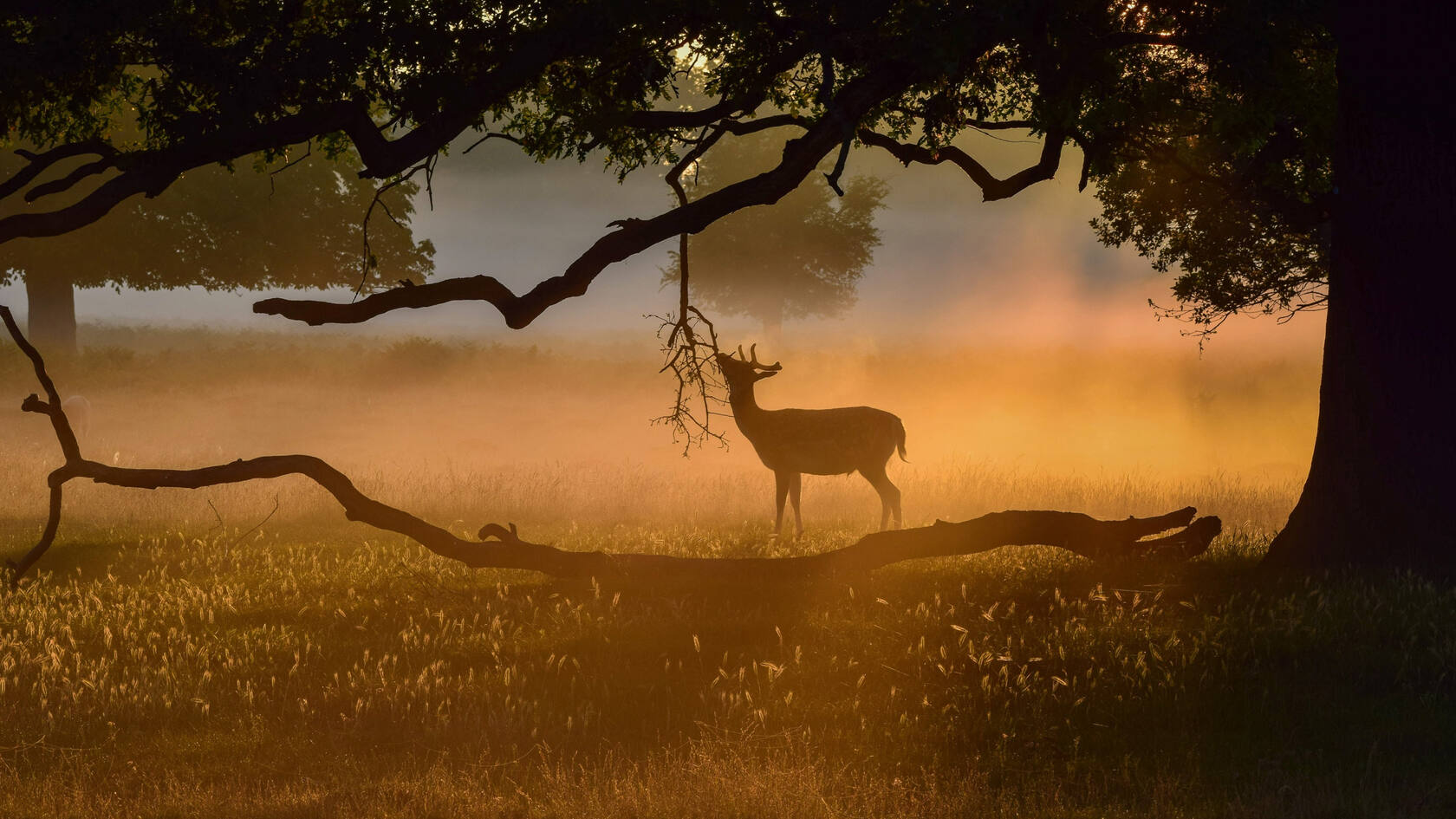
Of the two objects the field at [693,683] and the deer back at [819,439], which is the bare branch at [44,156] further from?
A: the deer back at [819,439]

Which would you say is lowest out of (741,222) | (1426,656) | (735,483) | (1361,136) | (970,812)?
(970,812)

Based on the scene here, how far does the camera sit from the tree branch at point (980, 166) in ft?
40.9

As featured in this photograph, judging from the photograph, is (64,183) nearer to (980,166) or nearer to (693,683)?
(693,683)

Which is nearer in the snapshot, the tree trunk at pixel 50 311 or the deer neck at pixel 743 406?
the deer neck at pixel 743 406

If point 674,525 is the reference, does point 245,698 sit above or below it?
below

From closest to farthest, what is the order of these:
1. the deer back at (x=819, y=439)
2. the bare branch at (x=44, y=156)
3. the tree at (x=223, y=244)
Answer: the bare branch at (x=44, y=156)
the deer back at (x=819, y=439)
the tree at (x=223, y=244)

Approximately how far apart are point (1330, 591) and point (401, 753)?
775cm

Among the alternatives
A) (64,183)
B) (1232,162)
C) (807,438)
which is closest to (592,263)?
(64,183)

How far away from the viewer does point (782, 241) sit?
63.0 meters

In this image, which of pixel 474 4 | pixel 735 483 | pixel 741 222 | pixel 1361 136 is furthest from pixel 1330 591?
pixel 741 222

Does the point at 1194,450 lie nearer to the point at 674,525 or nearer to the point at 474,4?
the point at 674,525

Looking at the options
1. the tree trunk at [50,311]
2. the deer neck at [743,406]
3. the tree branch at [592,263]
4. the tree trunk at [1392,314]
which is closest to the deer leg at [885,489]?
the deer neck at [743,406]

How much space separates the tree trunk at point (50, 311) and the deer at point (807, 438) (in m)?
34.1

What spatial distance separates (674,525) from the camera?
1736 centimetres
